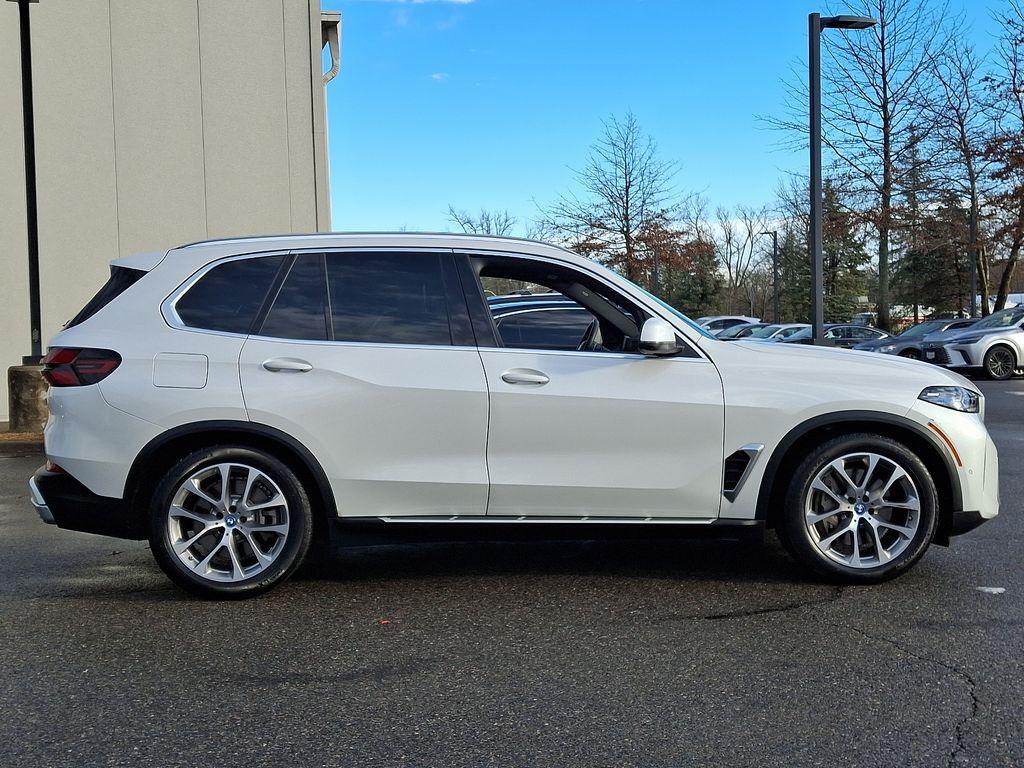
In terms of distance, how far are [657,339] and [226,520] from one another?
2.18 metres

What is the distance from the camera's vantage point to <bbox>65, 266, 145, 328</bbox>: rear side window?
16.3 ft

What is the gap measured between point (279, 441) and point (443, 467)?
0.77 meters

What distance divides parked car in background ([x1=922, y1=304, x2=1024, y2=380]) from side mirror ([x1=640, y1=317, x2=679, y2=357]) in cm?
1813

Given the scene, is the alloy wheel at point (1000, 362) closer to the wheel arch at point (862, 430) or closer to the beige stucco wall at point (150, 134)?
the beige stucco wall at point (150, 134)

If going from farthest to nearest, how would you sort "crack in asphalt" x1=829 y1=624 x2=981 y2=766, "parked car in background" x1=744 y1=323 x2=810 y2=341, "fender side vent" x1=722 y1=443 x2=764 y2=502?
"parked car in background" x1=744 y1=323 x2=810 y2=341 → "fender side vent" x1=722 y1=443 x2=764 y2=502 → "crack in asphalt" x1=829 y1=624 x2=981 y2=766

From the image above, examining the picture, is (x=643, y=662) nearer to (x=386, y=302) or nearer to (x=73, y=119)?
(x=386, y=302)

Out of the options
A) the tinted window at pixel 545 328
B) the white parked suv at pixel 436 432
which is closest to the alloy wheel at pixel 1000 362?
the white parked suv at pixel 436 432

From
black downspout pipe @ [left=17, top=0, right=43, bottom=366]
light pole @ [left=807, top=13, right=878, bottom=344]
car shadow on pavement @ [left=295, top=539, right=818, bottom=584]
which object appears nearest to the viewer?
car shadow on pavement @ [left=295, top=539, right=818, bottom=584]

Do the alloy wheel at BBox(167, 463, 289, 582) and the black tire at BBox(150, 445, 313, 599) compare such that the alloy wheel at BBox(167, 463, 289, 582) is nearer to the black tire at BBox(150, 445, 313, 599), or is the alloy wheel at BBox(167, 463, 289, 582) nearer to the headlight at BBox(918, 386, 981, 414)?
the black tire at BBox(150, 445, 313, 599)

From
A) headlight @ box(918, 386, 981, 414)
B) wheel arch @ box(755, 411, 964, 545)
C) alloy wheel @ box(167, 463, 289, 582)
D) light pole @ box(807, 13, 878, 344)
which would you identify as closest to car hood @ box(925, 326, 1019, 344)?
light pole @ box(807, 13, 878, 344)

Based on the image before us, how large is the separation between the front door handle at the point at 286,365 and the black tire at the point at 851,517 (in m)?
2.37

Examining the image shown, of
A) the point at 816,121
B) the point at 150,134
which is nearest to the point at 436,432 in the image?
the point at 816,121

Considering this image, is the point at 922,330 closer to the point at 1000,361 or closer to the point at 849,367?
the point at 1000,361

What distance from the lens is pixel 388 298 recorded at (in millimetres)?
4977
